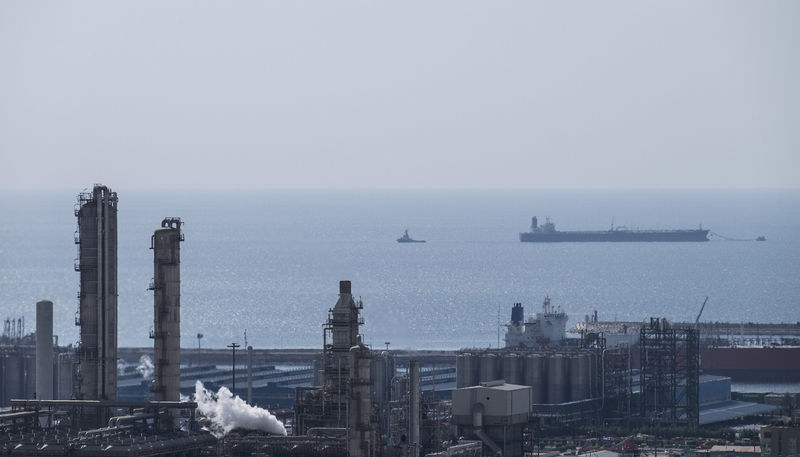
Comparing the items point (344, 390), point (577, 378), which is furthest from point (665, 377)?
point (344, 390)

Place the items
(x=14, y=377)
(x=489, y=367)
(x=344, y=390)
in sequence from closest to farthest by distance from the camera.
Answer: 1. (x=344, y=390)
2. (x=489, y=367)
3. (x=14, y=377)

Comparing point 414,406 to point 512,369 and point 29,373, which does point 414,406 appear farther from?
point 29,373

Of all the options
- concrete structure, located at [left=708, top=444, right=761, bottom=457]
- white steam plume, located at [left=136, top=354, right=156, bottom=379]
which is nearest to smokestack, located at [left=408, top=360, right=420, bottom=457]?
concrete structure, located at [left=708, top=444, right=761, bottom=457]

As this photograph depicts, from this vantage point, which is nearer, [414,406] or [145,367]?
[414,406]

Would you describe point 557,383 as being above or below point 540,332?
below

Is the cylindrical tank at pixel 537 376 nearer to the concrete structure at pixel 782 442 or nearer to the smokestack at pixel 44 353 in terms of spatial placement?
the concrete structure at pixel 782 442

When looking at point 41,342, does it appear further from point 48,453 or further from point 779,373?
point 779,373
